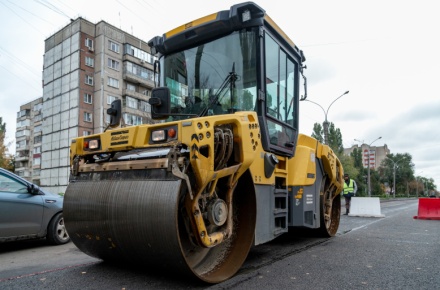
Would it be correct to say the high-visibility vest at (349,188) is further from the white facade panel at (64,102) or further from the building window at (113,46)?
A: the white facade panel at (64,102)

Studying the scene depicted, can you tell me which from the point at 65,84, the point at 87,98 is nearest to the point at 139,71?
the point at 87,98

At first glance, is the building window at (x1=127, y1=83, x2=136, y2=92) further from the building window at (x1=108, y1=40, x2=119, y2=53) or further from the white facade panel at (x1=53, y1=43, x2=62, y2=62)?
the white facade panel at (x1=53, y1=43, x2=62, y2=62)

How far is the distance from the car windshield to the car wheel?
340 cm

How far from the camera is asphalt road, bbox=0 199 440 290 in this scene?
3.98 m

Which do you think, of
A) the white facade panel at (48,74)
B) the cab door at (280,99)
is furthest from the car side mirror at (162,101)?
the white facade panel at (48,74)

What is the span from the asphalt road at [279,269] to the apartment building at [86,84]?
1578 inches

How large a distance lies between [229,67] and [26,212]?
4.28 metres

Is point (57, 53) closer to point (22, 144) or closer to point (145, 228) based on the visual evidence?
point (22, 144)

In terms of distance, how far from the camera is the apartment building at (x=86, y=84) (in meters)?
45.6

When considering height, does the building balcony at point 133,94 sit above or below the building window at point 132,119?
above

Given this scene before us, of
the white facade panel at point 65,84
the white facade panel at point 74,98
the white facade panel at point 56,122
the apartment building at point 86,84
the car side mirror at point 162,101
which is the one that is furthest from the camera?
the white facade panel at point 56,122

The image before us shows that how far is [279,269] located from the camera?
185 inches

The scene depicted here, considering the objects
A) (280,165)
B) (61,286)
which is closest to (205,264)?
(61,286)

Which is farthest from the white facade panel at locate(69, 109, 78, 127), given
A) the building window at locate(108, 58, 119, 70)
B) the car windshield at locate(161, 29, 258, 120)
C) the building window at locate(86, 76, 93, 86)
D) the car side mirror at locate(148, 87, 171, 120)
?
the car side mirror at locate(148, 87, 171, 120)
